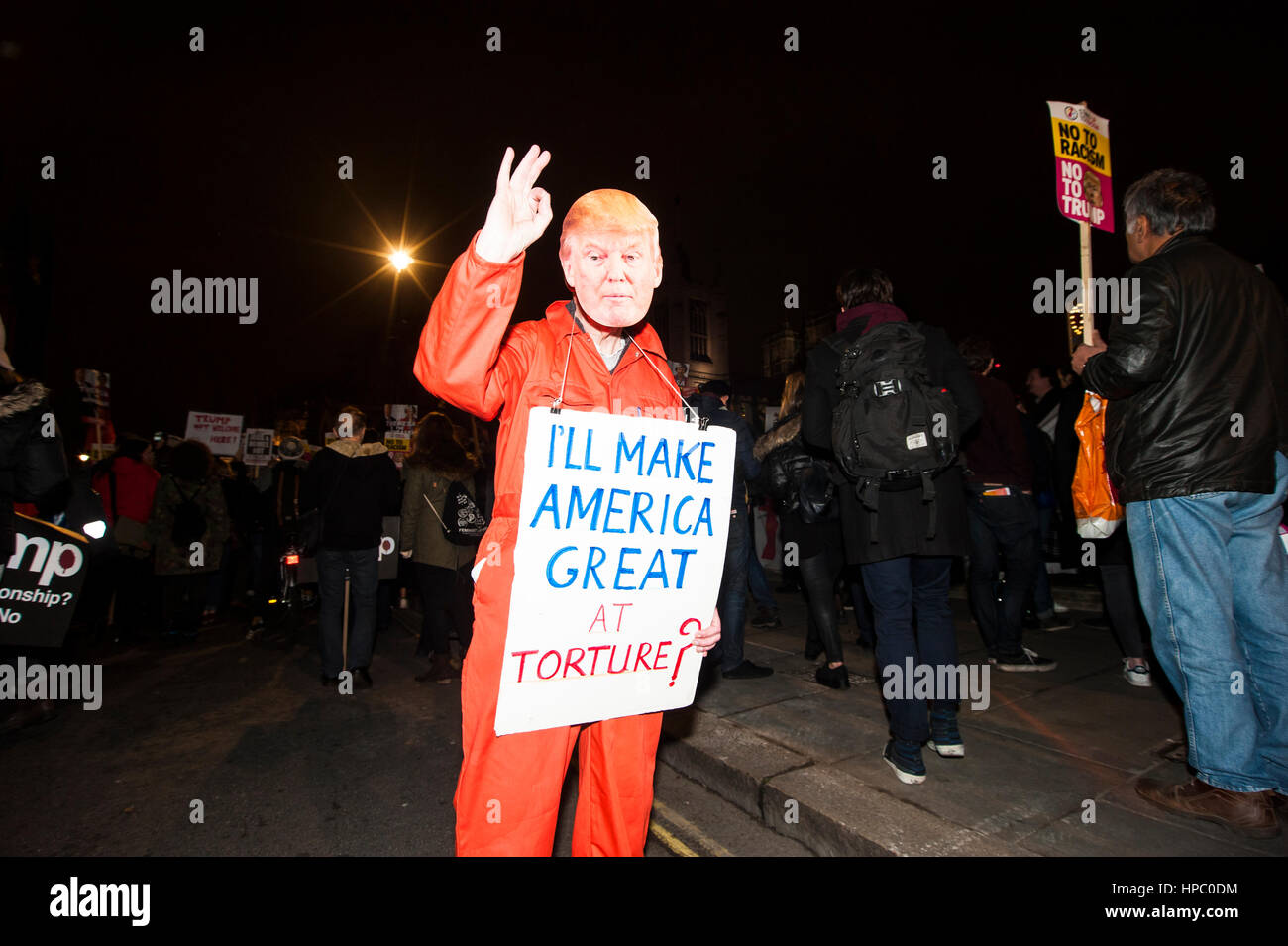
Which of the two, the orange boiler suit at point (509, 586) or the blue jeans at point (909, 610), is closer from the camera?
the orange boiler suit at point (509, 586)

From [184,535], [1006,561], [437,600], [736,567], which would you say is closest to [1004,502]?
[1006,561]

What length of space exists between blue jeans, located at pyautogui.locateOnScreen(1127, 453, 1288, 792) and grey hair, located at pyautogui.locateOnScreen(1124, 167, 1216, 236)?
105 cm

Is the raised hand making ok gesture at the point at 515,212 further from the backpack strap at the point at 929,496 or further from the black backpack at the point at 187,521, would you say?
the black backpack at the point at 187,521

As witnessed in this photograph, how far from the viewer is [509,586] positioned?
1.64 meters

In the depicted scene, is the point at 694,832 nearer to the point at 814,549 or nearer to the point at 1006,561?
the point at 814,549

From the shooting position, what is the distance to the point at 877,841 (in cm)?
251

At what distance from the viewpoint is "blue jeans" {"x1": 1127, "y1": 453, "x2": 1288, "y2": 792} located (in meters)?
2.51

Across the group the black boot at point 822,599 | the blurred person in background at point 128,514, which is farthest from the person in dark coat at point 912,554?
the blurred person in background at point 128,514

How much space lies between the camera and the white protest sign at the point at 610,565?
1556 millimetres

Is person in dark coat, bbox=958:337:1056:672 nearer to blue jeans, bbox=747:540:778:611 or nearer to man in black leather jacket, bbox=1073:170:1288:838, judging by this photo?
man in black leather jacket, bbox=1073:170:1288:838

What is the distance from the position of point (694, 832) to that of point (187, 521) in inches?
266

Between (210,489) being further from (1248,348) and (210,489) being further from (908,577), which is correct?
(1248,348)

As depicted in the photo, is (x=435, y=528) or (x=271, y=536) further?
(x=271, y=536)

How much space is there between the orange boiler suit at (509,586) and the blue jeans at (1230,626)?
224 cm
